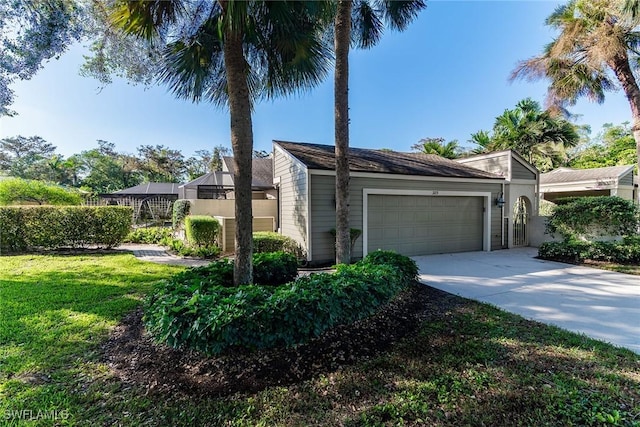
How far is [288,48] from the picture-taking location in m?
4.20

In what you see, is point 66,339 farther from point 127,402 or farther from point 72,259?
point 72,259

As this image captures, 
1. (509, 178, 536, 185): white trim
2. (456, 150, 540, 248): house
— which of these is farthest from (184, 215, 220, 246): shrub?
(509, 178, 536, 185): white trim

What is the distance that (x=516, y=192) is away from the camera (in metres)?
10.9

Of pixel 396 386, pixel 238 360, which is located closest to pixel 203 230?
pixel 238 360

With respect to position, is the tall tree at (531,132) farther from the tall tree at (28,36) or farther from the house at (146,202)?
the house at (146,202)

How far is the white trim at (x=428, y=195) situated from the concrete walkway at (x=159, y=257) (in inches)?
184

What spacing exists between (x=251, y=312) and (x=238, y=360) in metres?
0.53

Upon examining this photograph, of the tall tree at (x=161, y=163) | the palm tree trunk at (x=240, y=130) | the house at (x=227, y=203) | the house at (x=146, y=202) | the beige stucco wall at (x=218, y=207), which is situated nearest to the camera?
the palm tree trunk at (x=240, y=130)

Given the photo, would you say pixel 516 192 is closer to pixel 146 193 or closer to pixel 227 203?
pixel 227 203

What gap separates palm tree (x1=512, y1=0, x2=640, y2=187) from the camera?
8766mm

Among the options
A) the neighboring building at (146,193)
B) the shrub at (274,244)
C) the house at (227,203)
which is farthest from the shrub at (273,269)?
the neighboring building at (146,193)

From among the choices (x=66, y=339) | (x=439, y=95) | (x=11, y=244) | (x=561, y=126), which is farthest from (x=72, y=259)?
(x=561, y=126)

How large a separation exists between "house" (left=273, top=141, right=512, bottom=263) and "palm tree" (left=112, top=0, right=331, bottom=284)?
328 centimetres

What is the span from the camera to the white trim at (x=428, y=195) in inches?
328
